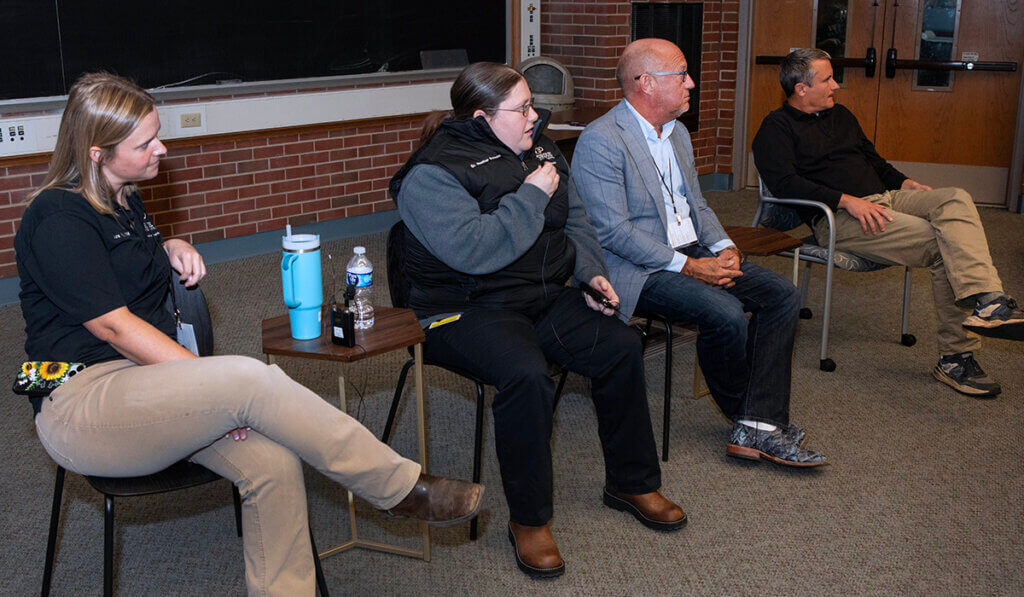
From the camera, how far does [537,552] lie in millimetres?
2432

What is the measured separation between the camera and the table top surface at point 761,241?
332cm

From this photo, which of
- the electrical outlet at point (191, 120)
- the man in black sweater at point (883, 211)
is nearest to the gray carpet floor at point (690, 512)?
the man in black sweater at point (883, 211)

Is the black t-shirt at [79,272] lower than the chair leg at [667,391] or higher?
higher

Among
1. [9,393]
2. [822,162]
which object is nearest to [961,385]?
[822,162]

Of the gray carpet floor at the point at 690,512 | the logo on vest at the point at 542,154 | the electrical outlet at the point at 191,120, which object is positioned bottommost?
the gray carpet floor at the point at 690,512

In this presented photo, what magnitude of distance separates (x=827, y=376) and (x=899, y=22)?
3.55 meters

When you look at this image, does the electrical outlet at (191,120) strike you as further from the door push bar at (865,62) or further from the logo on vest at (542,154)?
the door push bar at (865,62)

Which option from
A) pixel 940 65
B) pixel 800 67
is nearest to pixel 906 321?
pixel 800 67

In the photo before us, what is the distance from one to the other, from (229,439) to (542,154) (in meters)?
1.25

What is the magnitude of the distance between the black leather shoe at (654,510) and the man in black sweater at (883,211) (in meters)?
1.44

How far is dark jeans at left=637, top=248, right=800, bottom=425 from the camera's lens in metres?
2.95

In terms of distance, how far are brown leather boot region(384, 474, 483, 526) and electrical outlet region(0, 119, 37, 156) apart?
3047mm

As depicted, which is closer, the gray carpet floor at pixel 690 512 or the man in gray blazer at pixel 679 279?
the gray carpet floor at pixel 690 512

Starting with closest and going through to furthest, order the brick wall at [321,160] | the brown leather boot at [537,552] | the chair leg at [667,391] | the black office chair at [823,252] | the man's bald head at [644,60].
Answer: the brown leather boot at [537,552] → the chair leg at [667,391] → the man's bald head at [644,60] → the black office chair at [823,252] → the brick wall at [321,160]
